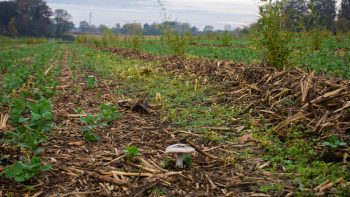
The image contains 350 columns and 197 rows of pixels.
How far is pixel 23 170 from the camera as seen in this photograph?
3.12 metres

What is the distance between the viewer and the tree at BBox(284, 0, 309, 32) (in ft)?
22.9

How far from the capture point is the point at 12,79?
8047mm

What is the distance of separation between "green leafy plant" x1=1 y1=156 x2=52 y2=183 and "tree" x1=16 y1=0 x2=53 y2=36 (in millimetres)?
90243

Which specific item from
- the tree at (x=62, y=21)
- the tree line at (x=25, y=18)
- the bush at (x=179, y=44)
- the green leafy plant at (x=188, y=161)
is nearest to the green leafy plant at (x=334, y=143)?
the green leafy plant at (x=188, y=161)

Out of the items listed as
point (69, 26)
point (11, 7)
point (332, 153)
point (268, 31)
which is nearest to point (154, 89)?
point (268, 31)

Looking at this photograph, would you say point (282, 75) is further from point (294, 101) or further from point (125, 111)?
point (125, 111)

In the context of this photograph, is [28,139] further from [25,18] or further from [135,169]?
[25,18]

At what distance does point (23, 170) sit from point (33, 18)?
9963cm

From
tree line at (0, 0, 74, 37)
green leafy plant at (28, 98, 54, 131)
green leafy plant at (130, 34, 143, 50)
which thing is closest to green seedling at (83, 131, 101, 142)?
green leafy plant at (28, 98, 54, 131)

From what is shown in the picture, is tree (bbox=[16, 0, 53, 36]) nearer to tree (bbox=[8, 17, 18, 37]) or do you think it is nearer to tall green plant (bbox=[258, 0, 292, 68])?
tree (bbox=[8, 17, 18, 37])

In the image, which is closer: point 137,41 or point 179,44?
point 179,44

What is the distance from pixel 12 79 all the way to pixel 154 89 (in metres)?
3.27

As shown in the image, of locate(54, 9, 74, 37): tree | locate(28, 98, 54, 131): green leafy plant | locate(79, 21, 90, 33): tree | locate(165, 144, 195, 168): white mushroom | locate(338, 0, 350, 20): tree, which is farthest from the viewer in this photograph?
locate(79, 21, 90, 33): tree

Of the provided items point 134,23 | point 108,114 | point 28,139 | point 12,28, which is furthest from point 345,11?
point 12,28
